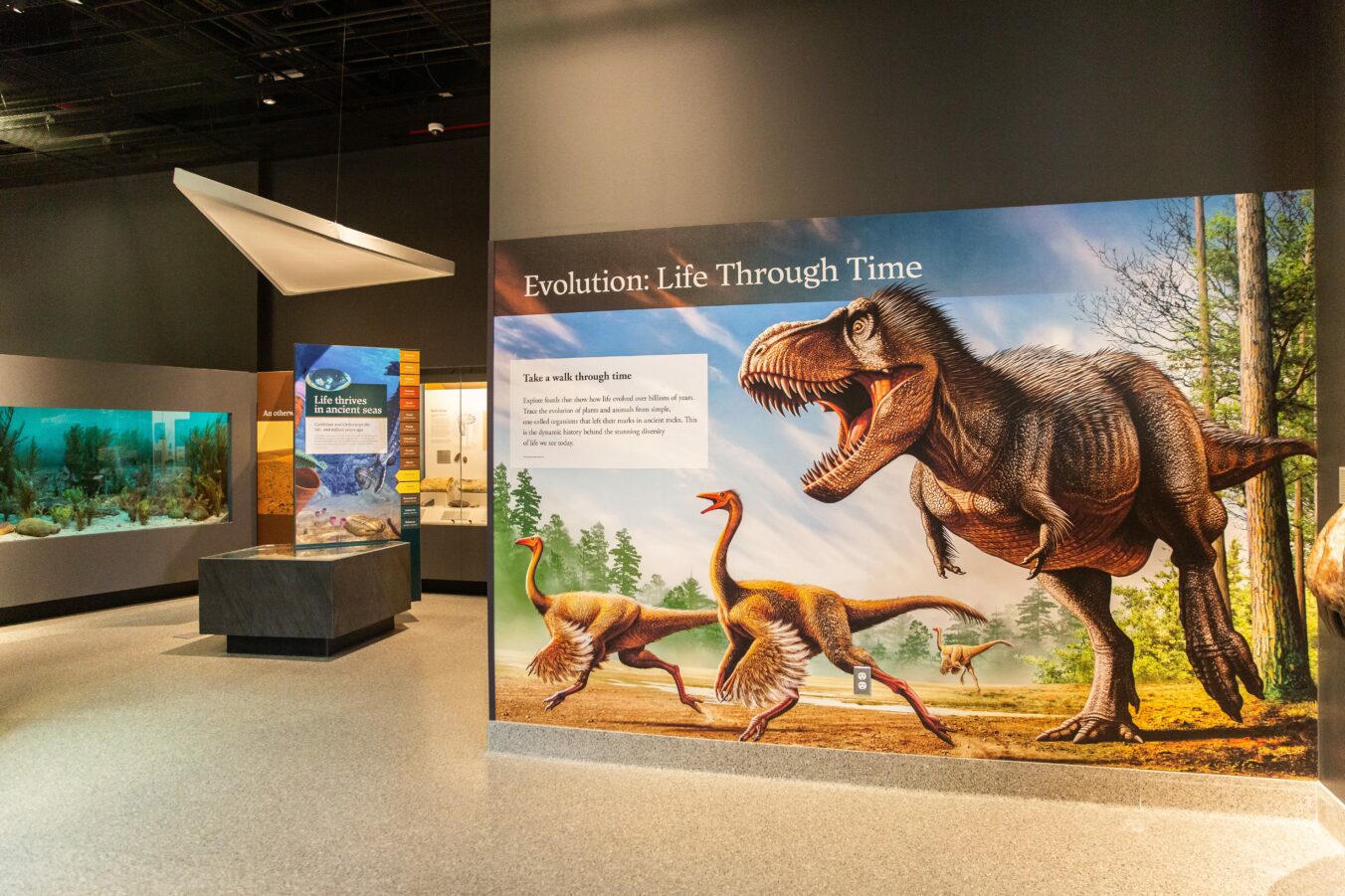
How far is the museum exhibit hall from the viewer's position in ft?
10.8

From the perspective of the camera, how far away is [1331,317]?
10.8ft

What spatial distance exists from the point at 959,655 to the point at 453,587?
22.0ft

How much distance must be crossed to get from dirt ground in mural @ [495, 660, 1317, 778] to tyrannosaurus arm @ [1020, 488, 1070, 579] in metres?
0.52

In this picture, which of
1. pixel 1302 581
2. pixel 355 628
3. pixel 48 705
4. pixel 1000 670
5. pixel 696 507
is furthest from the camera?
pixel 355 628

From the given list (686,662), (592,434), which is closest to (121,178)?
(592,434)

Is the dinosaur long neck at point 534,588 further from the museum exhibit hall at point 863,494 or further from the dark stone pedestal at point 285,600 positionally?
the dark stone pedestal at point 285,600

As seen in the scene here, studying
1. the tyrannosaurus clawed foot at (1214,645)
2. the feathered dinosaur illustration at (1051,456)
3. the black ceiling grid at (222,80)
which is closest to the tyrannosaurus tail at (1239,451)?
the feathered dinosaur illustration at (1051,456)

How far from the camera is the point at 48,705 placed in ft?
17.0

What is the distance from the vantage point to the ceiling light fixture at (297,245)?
4461 mm

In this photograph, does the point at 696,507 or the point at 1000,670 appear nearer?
the point at 1000,670

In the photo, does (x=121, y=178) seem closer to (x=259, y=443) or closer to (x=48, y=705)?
(x=259, y=443)

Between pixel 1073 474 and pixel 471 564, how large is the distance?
22.4 ft

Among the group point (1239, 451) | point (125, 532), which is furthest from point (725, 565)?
point (125, 532)

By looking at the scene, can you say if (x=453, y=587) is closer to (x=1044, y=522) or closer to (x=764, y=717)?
(x=764, y=717)
